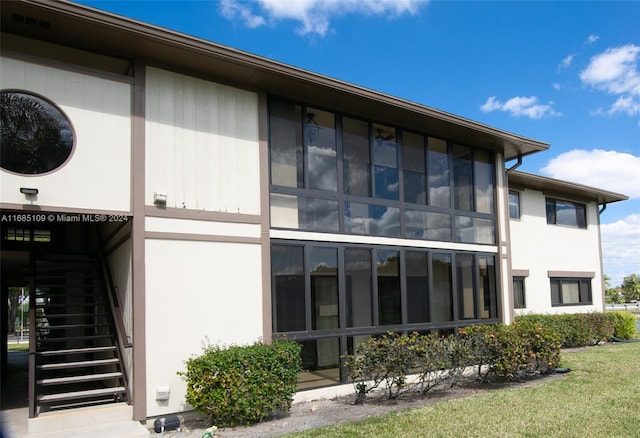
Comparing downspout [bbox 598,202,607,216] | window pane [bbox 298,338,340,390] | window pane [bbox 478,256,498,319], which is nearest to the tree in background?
downspout [bbox 598,202,607,216]

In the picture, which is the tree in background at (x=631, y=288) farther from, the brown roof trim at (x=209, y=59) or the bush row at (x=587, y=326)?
the brown roof trim at (x=209, y=59)

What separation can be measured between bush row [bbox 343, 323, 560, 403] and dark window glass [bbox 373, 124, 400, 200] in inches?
111

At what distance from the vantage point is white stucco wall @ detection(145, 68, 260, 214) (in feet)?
24.7

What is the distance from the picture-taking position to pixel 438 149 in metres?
11.3

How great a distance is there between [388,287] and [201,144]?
14.8ft

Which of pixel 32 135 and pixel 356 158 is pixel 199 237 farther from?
pixel 356 158

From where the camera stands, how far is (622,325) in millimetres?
16578

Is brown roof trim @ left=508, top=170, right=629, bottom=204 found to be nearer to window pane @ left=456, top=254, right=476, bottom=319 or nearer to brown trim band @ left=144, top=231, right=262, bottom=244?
window pane @ left=456, top=254, right=476, bottom=319

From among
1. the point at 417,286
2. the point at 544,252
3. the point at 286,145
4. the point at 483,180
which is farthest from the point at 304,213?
the point at 544,252

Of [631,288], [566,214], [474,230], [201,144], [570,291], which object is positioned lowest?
[631,288]

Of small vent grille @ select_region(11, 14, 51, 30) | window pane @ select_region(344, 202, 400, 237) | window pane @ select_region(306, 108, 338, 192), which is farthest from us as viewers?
window pane @ select_region(344, 202, 400, 237)

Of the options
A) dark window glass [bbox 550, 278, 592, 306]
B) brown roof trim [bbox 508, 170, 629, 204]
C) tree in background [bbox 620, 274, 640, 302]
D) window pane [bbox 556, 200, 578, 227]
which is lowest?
tree in background [bbox 620, 274, 640, 302]

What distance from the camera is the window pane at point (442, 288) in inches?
421

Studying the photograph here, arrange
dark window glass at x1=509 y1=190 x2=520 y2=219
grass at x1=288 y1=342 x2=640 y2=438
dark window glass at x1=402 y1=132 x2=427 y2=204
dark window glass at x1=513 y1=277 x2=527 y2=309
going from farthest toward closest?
1. dark window glass at x1=509 y1=190 x2=520 y2=219
2. dark window glass at x1=513 y1=277 x2=527 y2=309
3. dark window glass at x1=402 y1=132 x2=427 y2=204
4. grass at x1=288 y1=342 x2=640 y2=438
